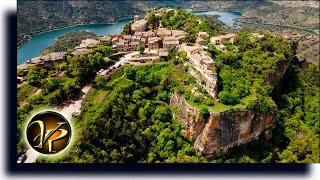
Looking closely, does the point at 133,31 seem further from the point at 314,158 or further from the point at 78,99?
the point at 314,158

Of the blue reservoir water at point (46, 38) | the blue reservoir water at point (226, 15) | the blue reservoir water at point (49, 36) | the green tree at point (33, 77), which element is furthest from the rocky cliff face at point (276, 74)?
the blue reservoir water at point (226, 15)

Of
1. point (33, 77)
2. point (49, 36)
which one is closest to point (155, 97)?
point (33, 77)

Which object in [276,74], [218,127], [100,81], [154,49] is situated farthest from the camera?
[276,74]

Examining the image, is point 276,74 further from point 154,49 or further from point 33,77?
point 33,77

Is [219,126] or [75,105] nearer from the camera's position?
[219,126]
